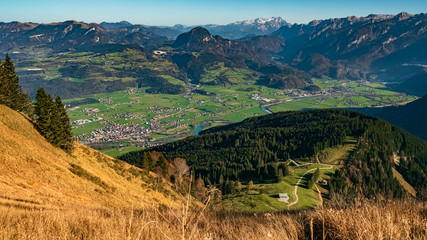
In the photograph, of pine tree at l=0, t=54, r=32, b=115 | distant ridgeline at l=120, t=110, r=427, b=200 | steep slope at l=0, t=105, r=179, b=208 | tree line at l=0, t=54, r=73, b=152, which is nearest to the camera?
steep slope at l=0, t=105, r=179, b=208

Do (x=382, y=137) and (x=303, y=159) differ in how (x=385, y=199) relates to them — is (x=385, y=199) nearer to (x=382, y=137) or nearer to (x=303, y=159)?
(x=303, y=159)

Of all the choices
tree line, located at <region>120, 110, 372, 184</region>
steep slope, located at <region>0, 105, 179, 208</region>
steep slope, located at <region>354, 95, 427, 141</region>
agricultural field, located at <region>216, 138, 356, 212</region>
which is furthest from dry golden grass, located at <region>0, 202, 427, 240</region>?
steep slope, located at <region>354, 95, 427, 141</region>

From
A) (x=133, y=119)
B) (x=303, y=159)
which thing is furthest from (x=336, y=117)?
(x=133, y=119)

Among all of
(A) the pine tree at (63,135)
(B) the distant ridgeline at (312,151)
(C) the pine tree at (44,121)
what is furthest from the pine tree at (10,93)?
(B) the distant ridgeline at (312,151)

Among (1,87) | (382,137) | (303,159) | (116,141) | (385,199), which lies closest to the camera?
(385,199)

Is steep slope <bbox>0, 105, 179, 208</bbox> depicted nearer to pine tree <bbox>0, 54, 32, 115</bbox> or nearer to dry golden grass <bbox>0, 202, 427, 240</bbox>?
pine tree <bbox>0, 54, 32, 115</bbox>

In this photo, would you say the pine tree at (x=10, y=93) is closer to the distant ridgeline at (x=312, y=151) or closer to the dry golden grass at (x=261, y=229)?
the distant ridgeline at (x=312, y=151)
